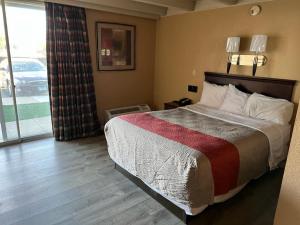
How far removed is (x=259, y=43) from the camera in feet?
9.58

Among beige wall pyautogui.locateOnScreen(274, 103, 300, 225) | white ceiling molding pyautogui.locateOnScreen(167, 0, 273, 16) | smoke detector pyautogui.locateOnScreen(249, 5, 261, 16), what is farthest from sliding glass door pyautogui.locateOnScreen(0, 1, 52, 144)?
beige wall pyautogui.locateOnScreen(274, 103, 300, 225)

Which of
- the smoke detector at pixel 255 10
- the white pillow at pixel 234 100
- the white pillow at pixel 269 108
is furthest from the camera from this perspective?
the white pillow at pixel 234 100

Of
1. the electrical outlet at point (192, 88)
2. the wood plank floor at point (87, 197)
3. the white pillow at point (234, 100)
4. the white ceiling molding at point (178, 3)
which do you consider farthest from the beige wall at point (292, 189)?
the electrical outlet at point (192, 88)

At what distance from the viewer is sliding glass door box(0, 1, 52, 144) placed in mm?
3299

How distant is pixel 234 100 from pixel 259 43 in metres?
0.84

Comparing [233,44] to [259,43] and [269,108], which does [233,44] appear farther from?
[269,108]

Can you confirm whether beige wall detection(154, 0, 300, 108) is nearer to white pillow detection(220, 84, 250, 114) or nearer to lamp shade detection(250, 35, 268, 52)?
lamp shade detection(250, 35, 268, 52)

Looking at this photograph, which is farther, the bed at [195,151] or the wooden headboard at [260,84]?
the wooden headboard at [260,84]

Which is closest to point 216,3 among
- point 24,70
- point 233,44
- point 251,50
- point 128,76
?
point 233,44

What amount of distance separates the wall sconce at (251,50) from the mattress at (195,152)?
2.84ft

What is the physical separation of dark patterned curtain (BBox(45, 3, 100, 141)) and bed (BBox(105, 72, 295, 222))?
4.29 ft

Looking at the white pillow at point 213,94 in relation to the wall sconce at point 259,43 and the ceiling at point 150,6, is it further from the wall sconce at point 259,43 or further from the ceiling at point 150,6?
the ceiling at point 150,6

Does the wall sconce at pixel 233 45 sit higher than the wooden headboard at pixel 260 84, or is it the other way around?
the wall sconce at pixel 233 45

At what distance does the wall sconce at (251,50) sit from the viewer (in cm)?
291
